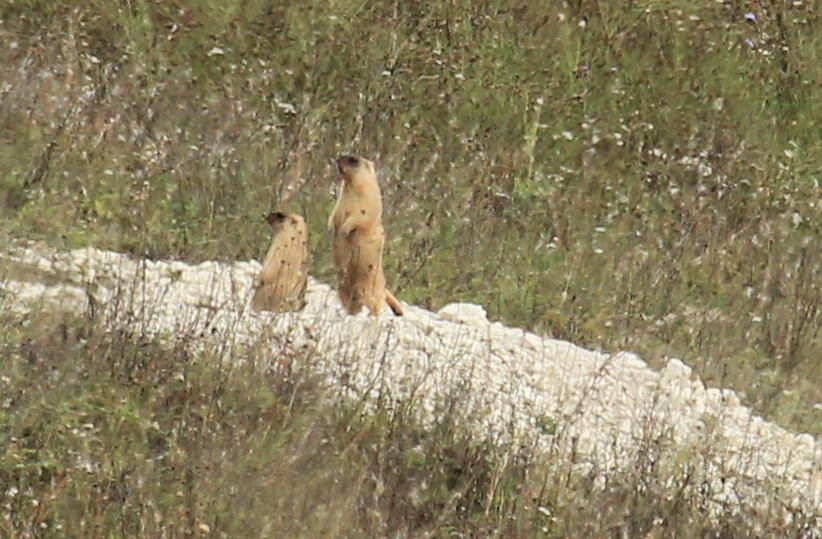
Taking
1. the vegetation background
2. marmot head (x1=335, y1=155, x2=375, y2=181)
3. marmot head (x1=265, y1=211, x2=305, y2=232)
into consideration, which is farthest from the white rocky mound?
marmot head (x1=335, y1=155, x2=375, y2=181)

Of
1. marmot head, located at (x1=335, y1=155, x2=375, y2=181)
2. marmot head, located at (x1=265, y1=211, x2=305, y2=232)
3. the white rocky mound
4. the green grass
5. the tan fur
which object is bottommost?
the green grass

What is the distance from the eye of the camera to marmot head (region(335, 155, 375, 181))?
8922 millimetres

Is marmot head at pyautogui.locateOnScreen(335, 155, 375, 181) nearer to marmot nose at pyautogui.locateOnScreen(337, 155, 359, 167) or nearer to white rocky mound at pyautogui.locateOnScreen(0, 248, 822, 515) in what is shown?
marmot nose at pyautogui.locateOnScreen(337, 155, 359, 167)

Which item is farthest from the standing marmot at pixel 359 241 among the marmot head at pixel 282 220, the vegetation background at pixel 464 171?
the vegetation background at pixel 464 171

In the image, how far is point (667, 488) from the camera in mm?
6520

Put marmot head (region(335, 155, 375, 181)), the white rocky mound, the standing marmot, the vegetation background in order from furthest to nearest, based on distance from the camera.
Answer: marmot head (region(335, 155, 375, 181))
the standing marmot
the white rocky mound
the vegetation background

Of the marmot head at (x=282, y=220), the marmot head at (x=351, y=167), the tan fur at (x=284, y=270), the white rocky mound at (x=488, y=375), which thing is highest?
the marmot head at (x=351, y=167)

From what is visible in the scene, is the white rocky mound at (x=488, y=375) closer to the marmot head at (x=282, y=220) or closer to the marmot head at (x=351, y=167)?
the marmot head at (x=282, y=220)

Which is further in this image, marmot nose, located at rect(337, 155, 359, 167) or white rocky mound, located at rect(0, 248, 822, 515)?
marmot nose, located at rect(337, 155, 359, 167)

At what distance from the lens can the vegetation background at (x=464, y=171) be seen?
6.46 meters

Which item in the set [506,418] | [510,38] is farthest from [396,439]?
[510,38]

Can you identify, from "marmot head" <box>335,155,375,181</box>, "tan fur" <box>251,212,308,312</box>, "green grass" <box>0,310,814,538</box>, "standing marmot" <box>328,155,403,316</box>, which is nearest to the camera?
"green grass" <box>0,310,814,538</box>

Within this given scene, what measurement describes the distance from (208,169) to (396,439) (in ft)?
13.1

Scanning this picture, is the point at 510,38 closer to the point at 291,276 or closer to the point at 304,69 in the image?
the point at 304,69
